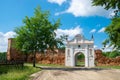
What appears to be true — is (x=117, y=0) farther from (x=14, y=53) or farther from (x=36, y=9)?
(x=14, y=53)

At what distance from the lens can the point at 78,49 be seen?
199 ft

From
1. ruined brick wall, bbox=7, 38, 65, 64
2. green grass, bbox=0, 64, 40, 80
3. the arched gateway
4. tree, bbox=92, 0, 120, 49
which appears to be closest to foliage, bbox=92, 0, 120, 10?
tree, bbox=92, 0, 120, 49

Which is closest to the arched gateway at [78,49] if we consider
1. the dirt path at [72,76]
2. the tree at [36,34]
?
the tree at [36,34]

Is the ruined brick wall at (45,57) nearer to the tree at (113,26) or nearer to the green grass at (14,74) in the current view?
the green grass at (14,74)

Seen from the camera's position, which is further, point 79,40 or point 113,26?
point 79,40

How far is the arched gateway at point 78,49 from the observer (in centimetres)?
5933

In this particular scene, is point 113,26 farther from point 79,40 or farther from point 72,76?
point 79,40

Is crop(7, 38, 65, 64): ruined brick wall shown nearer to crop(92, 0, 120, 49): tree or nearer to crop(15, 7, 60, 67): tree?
crop(15, 7, 60, 67): tree

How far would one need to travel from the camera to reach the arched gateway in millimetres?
59331

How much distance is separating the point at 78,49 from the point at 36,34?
20538mm

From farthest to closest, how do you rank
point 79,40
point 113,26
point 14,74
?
point 79,40, point 14,74, point 113,26

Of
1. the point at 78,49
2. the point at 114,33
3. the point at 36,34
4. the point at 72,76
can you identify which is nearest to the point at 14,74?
the point at 72,76

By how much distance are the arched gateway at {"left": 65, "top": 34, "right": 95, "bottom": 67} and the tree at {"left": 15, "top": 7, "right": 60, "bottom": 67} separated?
1797 centimetres

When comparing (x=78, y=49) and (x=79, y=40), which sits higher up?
(x=79, y=40)
